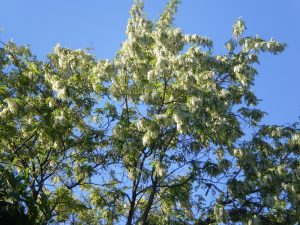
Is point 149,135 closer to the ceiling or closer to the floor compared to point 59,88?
closer to the floor

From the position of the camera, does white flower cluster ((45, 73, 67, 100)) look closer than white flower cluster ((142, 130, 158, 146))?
No

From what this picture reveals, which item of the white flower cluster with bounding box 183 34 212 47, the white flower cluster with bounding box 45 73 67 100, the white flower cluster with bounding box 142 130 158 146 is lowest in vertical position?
the white flower cluster with bounding box 142 130 158 146

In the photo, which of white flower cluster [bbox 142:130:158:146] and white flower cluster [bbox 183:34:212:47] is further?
white flower cluster [bbox 183:34:212:47]

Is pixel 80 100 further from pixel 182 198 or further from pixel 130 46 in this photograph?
pixel 182 198

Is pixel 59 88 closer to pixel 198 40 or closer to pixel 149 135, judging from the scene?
pixel 149 135

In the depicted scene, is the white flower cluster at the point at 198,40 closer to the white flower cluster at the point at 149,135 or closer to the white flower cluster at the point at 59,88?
the white flower cluster at the point at 149,135

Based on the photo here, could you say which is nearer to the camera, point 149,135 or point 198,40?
point 149,135

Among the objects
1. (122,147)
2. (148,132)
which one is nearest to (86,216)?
(122,147)

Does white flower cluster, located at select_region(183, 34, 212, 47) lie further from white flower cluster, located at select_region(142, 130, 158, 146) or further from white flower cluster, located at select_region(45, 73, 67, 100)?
white flower cluster, located at select_region(45, 73, 67, 100)

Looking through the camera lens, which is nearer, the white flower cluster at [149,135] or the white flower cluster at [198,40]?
the white flower cluster at [149,135]

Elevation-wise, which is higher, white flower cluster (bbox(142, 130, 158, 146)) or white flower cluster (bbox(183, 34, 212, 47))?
white flower cluster (bbox(183, 34, 212, 47))

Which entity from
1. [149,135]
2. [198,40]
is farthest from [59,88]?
[198,40]

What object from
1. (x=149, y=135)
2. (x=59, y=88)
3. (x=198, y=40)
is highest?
(x=198, y=40)

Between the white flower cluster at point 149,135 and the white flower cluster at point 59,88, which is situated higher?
the white flower cluster at point 59,88
